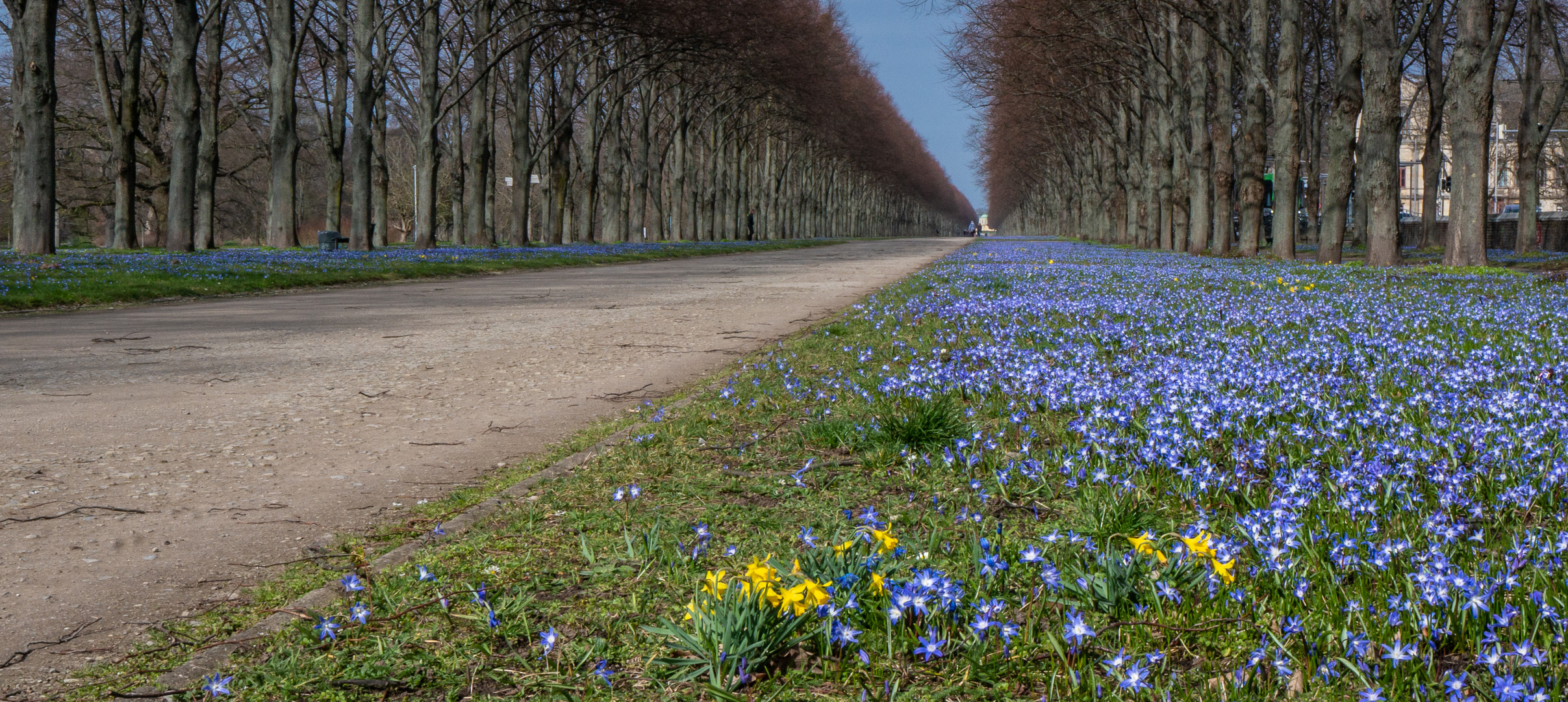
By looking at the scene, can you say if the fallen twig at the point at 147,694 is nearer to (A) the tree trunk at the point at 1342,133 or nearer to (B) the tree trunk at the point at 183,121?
(A) the tree trunk at the point at 1342,133

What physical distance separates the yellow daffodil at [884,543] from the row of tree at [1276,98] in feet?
57.7

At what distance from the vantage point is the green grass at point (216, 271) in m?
12.0

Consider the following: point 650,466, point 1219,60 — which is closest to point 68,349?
point 650,466

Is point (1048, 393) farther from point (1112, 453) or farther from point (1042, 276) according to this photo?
point (1042, 276)

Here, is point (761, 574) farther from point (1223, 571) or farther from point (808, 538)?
point (1223, 571)

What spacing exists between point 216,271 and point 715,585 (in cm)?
1569

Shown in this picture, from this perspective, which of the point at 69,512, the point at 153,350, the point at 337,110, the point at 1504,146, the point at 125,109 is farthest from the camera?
the point at 1504,146

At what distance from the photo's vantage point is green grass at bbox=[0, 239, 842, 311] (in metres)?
12.0

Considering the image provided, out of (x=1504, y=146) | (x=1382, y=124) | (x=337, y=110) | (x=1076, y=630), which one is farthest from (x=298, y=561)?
(x=1504, y=146)

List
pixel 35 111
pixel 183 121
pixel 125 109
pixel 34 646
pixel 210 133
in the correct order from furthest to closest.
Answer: pixel 210 133 → pixel 125 109 → pixel 183 121 → pixel 35 111 → pixel 34 646

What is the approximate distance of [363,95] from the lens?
2553 centimetres

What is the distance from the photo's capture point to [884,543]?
251cm

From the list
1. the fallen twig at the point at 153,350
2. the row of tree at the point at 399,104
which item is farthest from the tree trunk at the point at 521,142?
the fallen twig at the point at 153,350

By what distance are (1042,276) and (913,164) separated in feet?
316
